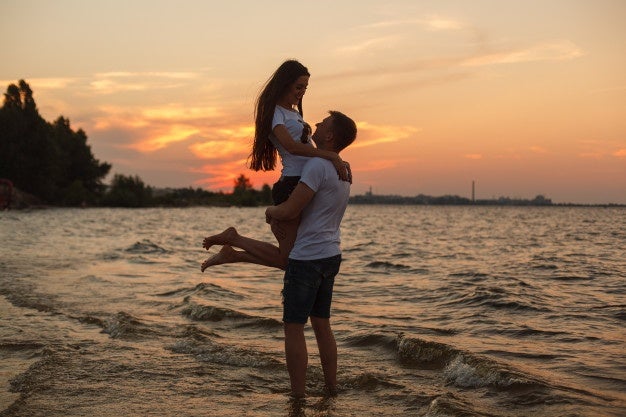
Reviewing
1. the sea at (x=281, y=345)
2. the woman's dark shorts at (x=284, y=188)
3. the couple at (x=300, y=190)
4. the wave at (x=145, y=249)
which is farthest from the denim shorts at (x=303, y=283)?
the wave at (x=145, y=249)

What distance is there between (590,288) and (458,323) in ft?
18.7

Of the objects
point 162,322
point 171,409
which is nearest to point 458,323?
point 162,322

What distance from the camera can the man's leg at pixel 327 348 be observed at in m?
5.57

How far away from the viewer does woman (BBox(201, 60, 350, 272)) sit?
5.02 m

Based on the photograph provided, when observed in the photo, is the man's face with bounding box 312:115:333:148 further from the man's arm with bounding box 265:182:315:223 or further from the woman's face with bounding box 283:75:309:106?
the man's arm with bounding box 265:182:315:223

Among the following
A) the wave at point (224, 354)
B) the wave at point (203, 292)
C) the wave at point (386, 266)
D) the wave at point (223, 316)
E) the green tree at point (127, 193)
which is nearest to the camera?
the wave at point (224, 354)

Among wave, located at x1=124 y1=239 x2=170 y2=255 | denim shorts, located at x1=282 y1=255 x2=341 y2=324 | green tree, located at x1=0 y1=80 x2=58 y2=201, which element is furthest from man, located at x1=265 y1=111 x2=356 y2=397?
green tree, located at x1=0 y1=80 x2=58 y2=201

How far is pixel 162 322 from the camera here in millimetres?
9375

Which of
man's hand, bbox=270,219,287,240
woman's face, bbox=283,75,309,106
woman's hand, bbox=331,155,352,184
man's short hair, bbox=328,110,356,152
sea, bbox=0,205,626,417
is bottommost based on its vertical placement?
sea, bbox=0,205,626,417

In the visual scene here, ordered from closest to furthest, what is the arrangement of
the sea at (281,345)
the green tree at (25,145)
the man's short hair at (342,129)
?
the man's short hair at (342,129), the sea at (281,345), the green tree at (25,145)

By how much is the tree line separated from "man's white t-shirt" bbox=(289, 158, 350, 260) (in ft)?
285

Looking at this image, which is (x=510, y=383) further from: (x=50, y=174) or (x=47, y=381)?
(x=50, y=174)

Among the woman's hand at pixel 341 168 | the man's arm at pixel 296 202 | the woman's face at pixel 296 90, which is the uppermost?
the woman's face at pixel 296 90

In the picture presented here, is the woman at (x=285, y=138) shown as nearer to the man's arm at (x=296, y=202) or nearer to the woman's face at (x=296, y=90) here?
the woman's face at (x=296, y=90)
